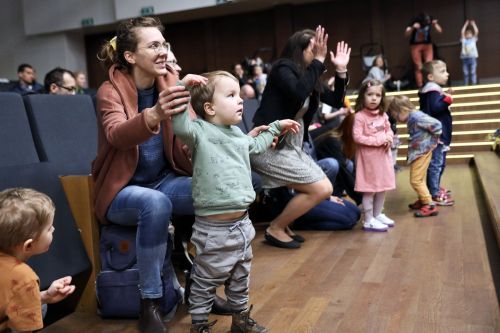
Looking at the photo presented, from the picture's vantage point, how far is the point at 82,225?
2244mm

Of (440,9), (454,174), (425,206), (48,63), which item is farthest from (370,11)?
(425,206)

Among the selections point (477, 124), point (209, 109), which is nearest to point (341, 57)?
point (209, 109)

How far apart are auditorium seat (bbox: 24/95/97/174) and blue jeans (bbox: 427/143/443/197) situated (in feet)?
8.21

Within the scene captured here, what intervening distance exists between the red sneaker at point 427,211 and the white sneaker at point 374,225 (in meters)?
0.44

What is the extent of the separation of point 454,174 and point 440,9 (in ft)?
21.3

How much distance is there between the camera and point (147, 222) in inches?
75.5

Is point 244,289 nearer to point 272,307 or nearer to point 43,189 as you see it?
point 272,307

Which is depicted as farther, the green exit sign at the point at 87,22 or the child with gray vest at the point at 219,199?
the green exit sign at the point at 87,22

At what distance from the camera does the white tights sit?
3480 mm

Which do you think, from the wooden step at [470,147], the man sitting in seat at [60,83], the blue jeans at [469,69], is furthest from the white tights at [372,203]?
the blue jeans at [469,69]

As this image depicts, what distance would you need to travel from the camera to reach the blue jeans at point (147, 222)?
6.31 feet

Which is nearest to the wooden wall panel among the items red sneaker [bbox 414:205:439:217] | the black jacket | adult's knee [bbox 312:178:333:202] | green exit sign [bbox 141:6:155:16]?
green exit sign [bbox 141:6:155:16]

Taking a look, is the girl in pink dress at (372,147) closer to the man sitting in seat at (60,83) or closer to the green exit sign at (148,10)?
the man sitting in seat at (60,83)

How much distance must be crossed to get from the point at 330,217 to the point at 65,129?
1.74m
